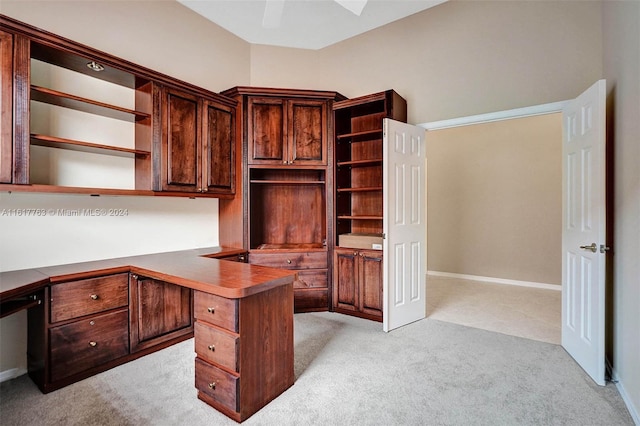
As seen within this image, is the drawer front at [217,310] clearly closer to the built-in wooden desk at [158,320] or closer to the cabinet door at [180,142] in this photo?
the built-in wooden desk at [158,320]

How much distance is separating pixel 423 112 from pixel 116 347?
354 cm

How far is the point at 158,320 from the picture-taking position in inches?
99.7

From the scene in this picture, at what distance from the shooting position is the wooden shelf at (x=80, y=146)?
2.12m

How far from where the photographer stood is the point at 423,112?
345 centimetres

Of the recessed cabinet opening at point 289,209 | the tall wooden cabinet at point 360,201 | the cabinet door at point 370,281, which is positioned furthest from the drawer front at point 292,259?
the cabinet door at point 370,281

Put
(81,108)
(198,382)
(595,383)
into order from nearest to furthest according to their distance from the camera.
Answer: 1. (198,382)
2. (595,383)
3. (81,108)

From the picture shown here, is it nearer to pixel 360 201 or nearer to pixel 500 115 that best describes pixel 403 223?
pixel 360 201

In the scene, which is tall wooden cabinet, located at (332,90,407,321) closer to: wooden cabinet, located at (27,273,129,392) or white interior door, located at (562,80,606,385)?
white interior door, located at (562,80,606,385)

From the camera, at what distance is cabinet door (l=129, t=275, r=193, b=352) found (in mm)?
2387

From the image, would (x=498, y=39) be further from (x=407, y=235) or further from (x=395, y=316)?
(x=395, y=316)

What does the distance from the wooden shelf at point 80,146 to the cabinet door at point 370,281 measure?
89.3 inches

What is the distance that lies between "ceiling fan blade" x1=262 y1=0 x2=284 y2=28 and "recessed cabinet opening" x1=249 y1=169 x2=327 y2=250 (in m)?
1.71

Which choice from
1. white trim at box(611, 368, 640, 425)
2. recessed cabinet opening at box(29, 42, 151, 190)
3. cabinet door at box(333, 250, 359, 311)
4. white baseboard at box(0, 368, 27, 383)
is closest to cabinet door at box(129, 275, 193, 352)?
white baseboard at box(0, 368, 27, 383)

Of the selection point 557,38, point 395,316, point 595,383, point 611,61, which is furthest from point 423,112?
point 595,383
